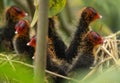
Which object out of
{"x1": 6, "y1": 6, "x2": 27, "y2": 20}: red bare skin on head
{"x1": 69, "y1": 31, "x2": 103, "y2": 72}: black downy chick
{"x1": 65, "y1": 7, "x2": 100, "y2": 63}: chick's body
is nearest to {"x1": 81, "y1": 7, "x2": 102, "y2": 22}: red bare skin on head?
{"x1": 65, "y1": 7, "x2": 100, "y2": 63}: chick's body

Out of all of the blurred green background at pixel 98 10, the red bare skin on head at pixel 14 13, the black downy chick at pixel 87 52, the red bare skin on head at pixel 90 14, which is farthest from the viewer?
the blurred green background at pixel 98 10

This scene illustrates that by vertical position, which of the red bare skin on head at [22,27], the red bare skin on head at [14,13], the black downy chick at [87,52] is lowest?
the black downy chick at [87,52]

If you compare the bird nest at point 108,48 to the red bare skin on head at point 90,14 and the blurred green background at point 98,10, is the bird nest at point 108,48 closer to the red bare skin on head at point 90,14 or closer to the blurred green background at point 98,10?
the red bare skin on head at point 90,14

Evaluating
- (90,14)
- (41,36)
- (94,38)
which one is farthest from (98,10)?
(41,36)

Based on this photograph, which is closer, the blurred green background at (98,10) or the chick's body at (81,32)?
the chick's body at (81,32)

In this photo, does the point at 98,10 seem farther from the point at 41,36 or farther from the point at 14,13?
the point at 41,36

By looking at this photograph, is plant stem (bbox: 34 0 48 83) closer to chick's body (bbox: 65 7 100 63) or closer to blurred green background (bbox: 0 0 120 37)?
chick's body (bbox: 65 7 100 63)

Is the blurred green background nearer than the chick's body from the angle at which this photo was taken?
No

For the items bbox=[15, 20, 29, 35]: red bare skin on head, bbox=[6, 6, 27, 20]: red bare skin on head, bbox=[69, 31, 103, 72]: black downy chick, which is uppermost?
bbox=[6, 6, 27, 20]: red bare skin on head

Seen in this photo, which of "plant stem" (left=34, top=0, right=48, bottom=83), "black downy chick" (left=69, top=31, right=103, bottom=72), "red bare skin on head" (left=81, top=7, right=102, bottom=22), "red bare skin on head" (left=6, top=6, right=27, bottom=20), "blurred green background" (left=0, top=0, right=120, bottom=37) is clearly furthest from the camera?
"blurred green background" (left=0, top=0, right=120, bottom=37)

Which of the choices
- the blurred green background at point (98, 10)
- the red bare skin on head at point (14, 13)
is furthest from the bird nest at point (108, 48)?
the red bare skin on head at point (14, 13)

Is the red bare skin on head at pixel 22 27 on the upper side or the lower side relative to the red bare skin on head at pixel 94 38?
upper

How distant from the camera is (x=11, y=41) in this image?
190cm

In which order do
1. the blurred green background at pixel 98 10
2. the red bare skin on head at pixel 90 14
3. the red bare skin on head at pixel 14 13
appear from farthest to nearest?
1. the blurred green background at pixel 98 10
2. the red bare skin on head at pixel 14 13
3. the red bare skin on head at pixel 90 14
